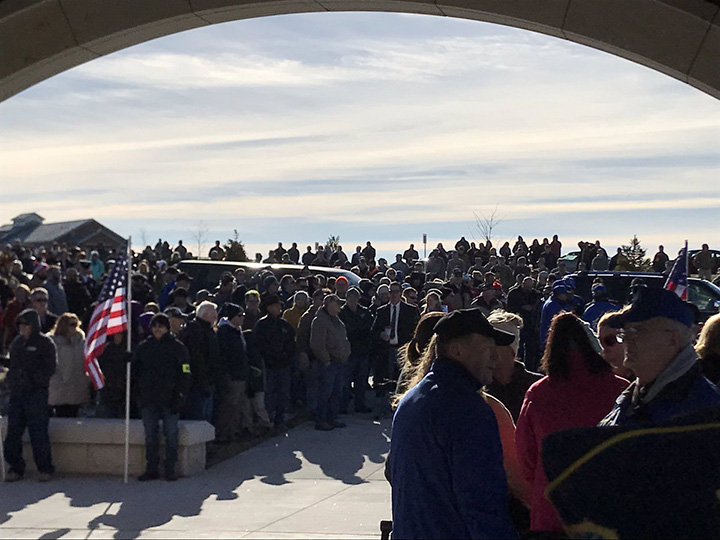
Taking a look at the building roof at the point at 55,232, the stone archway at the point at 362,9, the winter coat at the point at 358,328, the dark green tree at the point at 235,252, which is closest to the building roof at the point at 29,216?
the building roof at the point at 55,232

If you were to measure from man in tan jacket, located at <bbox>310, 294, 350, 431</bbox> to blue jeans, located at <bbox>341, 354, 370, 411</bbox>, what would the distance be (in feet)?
3.66

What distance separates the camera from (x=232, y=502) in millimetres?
10859

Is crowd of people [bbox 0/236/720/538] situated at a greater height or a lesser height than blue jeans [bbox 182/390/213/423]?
greater

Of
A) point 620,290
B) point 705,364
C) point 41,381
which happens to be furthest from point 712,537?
point 620,290

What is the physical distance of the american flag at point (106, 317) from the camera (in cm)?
1168

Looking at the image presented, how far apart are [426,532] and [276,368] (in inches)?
423

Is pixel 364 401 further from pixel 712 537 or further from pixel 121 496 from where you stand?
pixel 712 537

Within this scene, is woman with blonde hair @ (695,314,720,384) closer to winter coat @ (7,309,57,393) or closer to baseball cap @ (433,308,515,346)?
baseball cap @ (433,308,515,346)

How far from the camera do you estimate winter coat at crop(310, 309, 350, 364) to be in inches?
594

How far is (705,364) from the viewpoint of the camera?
19.2 ft

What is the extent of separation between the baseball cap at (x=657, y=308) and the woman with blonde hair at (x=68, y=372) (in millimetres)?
9641

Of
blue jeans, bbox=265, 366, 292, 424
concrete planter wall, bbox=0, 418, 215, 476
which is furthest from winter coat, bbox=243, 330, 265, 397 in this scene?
concrete planter wall, bbox=0, 418, 215, 476

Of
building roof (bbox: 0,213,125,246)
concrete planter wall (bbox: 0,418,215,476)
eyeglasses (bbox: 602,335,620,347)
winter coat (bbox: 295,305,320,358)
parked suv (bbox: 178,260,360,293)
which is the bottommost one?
concrete planter wall (bbox: 0,418,215,476)

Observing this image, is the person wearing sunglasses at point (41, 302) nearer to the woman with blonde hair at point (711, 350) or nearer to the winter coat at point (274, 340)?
the winter coat at point (274, 340)
